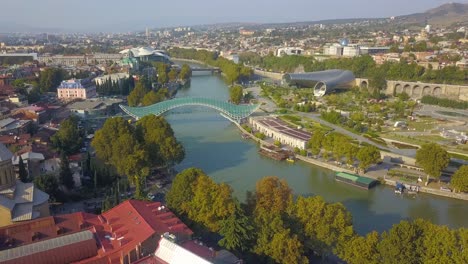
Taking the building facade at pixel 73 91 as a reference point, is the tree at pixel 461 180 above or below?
below

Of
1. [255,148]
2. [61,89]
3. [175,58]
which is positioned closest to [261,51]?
[175,58]

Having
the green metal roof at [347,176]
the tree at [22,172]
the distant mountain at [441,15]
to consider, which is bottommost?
the green metal roof at [347,176]

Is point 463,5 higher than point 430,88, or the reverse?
point 463,5

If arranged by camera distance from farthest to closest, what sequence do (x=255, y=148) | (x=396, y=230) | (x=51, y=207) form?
(x=255, y=148) → (x=51, y=207) → (x=396, y=230)

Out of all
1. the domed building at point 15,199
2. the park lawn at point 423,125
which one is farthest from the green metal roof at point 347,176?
the domed building at point 15,199

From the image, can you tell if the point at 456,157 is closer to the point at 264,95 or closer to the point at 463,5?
the point at 264,95

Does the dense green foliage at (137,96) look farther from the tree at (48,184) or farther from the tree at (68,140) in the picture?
the tree at (48,184)

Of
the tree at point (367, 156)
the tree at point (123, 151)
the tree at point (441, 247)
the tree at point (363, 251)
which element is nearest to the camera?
the tree at point (441, 247)
